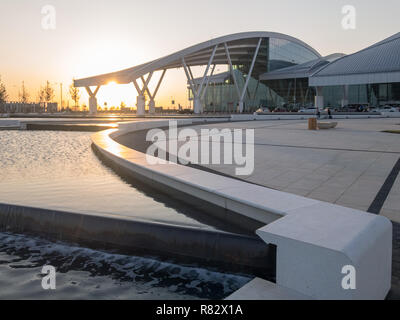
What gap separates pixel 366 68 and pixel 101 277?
6437 cm

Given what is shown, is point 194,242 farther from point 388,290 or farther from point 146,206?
point 388,290

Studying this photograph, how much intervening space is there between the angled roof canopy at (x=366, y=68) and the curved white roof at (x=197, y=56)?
41.7 feet

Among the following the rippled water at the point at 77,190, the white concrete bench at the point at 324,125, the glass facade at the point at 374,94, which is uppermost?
the glass facade at the point at 374,94

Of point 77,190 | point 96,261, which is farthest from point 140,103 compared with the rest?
point 96,261

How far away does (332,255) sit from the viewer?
3.28 meters

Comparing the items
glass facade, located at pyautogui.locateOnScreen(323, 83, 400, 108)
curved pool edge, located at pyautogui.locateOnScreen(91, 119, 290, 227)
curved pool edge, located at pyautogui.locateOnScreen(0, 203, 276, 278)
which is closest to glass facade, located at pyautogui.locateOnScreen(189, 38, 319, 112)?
glass facade, located at pyautogui.locateOnScreen(323, 83, 400, 108)

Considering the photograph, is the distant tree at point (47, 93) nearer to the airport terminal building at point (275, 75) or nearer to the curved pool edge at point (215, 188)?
the airport terminal building at point (275, 75)

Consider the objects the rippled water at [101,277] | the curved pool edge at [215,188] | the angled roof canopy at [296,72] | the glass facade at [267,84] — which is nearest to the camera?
the rippled water at [101,277]

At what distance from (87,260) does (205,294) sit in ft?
5.81

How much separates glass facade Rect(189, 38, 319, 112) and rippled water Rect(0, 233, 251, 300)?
71223 millimetres

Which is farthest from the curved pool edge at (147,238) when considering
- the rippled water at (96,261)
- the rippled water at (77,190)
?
the rippled water at (77,190)

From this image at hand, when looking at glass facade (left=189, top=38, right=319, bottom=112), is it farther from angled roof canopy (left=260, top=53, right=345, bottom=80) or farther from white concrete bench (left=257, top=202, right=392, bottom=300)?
white concrete bench (left=257, top=202, right=392, bottom=300)

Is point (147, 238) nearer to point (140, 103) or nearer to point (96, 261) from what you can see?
point (96, 261)

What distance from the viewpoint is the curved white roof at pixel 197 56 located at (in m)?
55.8
